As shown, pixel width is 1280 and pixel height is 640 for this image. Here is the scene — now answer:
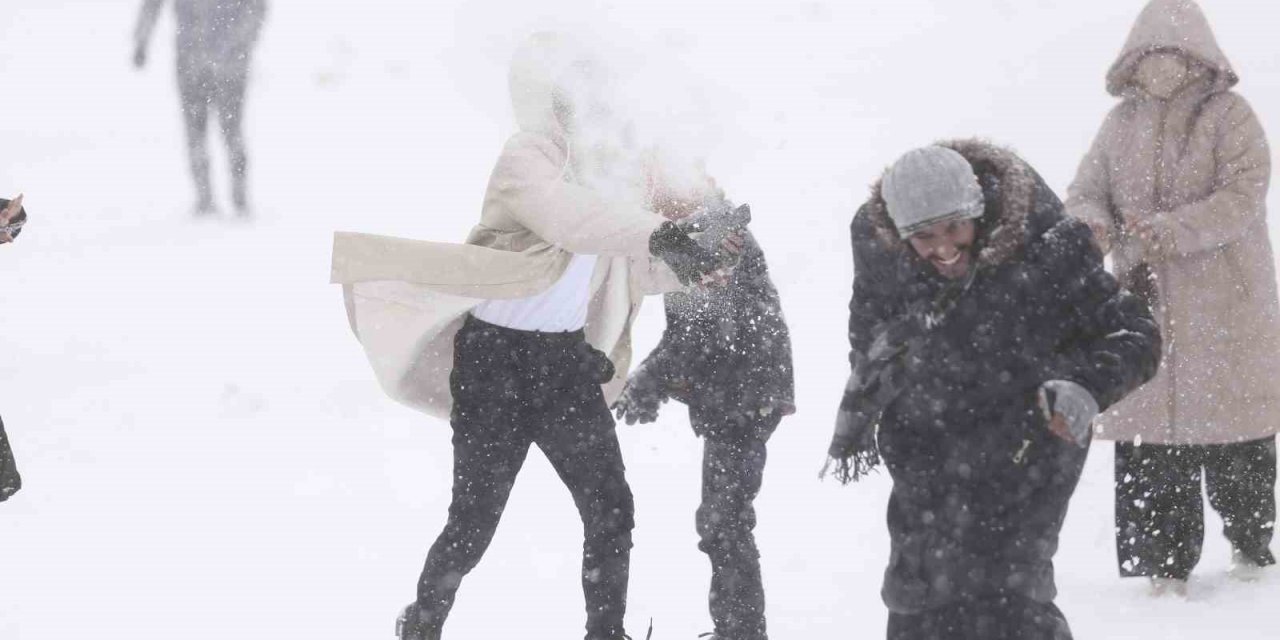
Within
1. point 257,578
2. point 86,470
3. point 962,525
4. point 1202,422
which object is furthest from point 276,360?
point 962,525

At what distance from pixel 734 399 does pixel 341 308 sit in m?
5.02

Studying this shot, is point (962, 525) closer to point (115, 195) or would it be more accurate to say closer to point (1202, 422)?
point (1202, 422)

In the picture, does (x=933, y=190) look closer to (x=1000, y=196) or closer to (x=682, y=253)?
(x=1000, y=196)

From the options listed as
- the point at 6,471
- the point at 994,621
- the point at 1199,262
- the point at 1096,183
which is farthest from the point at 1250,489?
the point at 6,471

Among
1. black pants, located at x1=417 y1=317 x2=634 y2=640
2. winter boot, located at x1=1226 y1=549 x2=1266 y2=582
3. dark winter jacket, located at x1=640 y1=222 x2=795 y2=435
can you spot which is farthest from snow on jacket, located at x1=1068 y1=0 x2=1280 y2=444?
black pants, located at x1=417 y1=317 x2=634 y2=640

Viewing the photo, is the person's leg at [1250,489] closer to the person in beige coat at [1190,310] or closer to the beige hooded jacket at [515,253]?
the person in beige coat at [1190,310]

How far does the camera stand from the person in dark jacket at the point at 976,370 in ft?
11.1

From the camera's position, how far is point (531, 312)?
171 inches

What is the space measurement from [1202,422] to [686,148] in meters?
1.87

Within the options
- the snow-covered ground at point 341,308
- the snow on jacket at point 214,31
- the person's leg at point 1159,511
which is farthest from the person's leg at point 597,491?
the snow on jacket at point 214,31

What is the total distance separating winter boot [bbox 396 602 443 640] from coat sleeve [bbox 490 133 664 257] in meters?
1.09

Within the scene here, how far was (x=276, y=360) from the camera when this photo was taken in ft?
26.9

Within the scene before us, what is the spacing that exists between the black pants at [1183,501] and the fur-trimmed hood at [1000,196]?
2.04 metres

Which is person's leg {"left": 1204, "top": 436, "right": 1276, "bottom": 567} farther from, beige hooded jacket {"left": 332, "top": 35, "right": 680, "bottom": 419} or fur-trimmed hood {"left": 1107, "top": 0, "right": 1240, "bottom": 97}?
beige hooded jacket {"left": 332, "top": 35, "right": 680, "bottom": 419}
